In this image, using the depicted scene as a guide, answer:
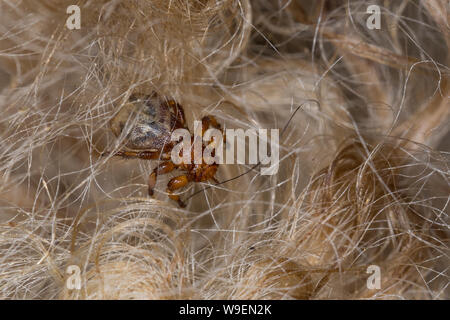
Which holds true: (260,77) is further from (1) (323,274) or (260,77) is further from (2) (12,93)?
(2) (12,93)

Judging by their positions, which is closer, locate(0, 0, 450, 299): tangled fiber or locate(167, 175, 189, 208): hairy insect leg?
locate(0, 0, 450, 299): tangled fiber

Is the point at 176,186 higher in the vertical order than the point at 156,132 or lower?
lower

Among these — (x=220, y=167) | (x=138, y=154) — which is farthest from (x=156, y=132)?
(x=220, y=167)

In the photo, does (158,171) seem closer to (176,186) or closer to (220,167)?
(176,186)
